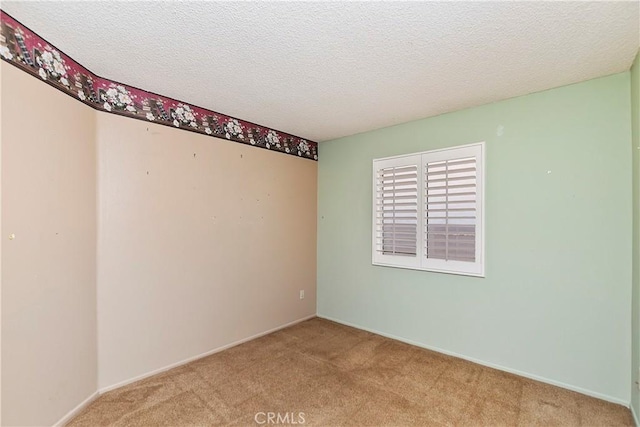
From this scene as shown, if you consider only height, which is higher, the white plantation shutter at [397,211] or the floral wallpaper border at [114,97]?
the floral wallpaper border at [114,97]

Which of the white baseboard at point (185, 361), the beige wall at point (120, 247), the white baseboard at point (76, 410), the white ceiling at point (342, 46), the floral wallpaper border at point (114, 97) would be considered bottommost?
the white baseboard at point (185, 361)

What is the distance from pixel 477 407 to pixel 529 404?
41 cm

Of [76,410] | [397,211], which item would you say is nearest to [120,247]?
[76,410]

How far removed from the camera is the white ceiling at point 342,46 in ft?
4.98

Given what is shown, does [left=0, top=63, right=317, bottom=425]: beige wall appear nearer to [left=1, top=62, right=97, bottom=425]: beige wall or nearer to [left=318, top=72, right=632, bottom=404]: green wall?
[left=1, top=62, right=97, bottom=425]: beige wall

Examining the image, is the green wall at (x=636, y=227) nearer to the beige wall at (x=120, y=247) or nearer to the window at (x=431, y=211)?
the window at (x=431, y=211)

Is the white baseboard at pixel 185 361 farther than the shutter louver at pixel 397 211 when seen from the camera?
No

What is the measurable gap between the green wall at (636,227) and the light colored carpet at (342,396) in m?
0.28

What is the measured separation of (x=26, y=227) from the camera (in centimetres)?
169

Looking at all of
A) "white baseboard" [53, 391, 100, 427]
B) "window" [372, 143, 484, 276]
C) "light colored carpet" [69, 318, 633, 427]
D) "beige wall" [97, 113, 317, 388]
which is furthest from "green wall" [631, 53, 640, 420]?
"white baseboard" [53, 391, 100, 427]

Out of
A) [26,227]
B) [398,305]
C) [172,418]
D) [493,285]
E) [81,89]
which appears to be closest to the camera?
[26,227]

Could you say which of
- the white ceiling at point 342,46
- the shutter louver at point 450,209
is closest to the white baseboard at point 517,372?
the shutter louver at point 450,209

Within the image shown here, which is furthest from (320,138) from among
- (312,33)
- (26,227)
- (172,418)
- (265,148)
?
(172,418)

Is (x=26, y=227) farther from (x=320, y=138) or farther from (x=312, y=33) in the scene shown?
(x=320, y=138)
